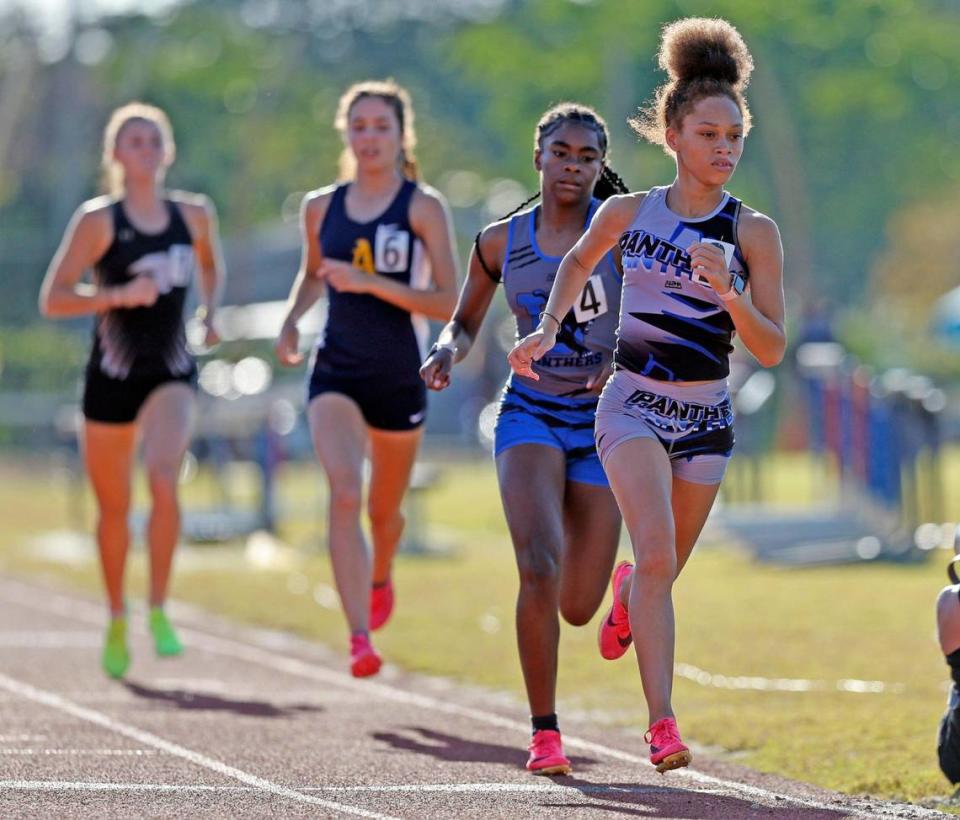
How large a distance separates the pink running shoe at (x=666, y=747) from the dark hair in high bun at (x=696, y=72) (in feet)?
6.04

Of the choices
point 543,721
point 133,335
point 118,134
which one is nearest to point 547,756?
point 543,721

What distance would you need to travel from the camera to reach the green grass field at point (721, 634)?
855 cm

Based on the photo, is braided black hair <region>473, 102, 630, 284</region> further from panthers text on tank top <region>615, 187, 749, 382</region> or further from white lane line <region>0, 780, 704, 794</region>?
white lane line <region>0, 780, 704, 794</region>

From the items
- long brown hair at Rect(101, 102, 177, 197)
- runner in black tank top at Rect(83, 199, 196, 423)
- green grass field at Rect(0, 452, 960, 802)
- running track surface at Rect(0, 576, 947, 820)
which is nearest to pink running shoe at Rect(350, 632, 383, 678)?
running track surface at Rect(0, 576, 947, 820)

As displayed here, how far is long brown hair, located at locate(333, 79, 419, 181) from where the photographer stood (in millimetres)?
9648

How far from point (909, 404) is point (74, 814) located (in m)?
13.0

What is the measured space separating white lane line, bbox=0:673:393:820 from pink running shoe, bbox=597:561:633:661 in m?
1.30

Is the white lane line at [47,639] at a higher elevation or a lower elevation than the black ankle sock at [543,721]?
higher

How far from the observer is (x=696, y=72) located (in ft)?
23.6

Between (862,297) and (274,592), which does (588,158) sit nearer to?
(274,592)

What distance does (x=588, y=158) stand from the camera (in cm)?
792

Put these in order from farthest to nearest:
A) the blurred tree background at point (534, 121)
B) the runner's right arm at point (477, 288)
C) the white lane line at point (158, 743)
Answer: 1. the blurred tree background at point (534, 121)
2. the runner's right arm at point (477, 288)
3. the white lane line at point (158, 743)

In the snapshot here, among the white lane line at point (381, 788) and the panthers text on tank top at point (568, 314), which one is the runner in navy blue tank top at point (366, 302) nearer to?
the panthers text on tank top at point (568, 314)

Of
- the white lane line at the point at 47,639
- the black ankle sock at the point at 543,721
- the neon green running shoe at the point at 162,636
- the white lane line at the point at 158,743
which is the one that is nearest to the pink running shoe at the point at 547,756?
the black ankle sock at the point at 543,721
